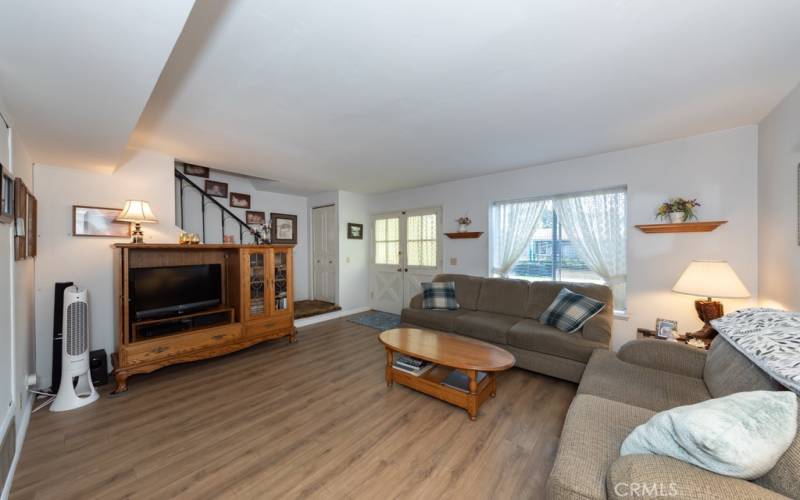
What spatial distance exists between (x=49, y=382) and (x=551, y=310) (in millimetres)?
4985

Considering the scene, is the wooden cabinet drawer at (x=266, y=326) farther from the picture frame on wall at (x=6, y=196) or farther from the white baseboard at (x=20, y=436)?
the picture frame on wall at (x=6, y=196)

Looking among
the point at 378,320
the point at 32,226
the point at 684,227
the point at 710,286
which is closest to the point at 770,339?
the point at 710,286

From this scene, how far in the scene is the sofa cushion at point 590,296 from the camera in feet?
8.80

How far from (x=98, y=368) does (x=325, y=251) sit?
3.44m

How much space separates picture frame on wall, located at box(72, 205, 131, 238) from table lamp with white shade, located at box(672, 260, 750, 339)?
17.8 feet

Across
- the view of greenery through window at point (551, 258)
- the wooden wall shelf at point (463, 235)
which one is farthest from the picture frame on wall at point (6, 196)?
the view of greenery through window at point (551, 258)

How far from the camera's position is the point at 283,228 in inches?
219

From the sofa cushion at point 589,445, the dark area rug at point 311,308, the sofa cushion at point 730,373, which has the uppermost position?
the sofa cushion at point 730,373

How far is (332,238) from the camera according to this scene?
5.52 metres

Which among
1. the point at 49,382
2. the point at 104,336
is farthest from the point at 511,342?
the point at 49,382

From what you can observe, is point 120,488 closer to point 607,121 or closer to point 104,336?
point 104,336

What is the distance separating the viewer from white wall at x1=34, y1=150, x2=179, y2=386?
2672 millimetres

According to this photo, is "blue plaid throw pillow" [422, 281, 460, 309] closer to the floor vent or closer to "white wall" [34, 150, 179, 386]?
"white wall" [34, 150, 179, 386]

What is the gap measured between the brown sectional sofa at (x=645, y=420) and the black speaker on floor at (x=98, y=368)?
12.2 feet
